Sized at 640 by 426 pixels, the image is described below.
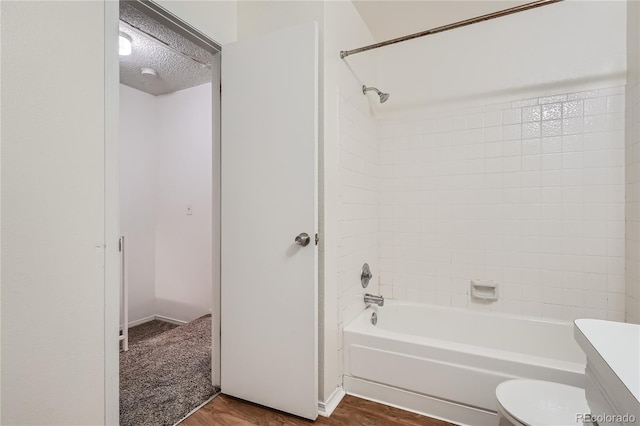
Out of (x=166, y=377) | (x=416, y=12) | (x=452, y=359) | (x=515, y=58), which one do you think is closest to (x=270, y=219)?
(x=452, y=359)

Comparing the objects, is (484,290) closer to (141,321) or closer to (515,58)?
(515,58)

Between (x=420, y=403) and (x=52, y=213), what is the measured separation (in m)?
1.86

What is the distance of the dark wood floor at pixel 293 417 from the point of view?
5.23ft

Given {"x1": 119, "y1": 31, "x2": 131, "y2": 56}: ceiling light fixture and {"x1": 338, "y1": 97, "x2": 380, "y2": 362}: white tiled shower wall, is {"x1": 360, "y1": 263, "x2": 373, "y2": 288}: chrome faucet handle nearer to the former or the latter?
{"x1": 338, "y1": 97, "x2": 380, "y2": 362}: white tiled shower wall

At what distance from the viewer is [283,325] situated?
163cm

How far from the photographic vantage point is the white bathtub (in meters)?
1.52

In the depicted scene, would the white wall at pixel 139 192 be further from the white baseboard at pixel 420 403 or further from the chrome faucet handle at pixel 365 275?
the white baseboard at pixel 420 403

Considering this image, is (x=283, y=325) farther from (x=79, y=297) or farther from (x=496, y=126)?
(x=496, y=126)

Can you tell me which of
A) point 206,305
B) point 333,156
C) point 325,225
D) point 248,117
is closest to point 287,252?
point 325,225

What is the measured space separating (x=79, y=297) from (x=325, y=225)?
106cm

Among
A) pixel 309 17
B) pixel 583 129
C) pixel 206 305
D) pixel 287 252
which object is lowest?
pixel 206 305

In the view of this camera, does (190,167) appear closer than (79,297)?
No

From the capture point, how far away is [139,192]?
332cm

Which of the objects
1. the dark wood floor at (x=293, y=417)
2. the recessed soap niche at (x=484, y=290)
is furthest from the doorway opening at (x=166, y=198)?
the recessed soap niche at (x=484, y=290)
